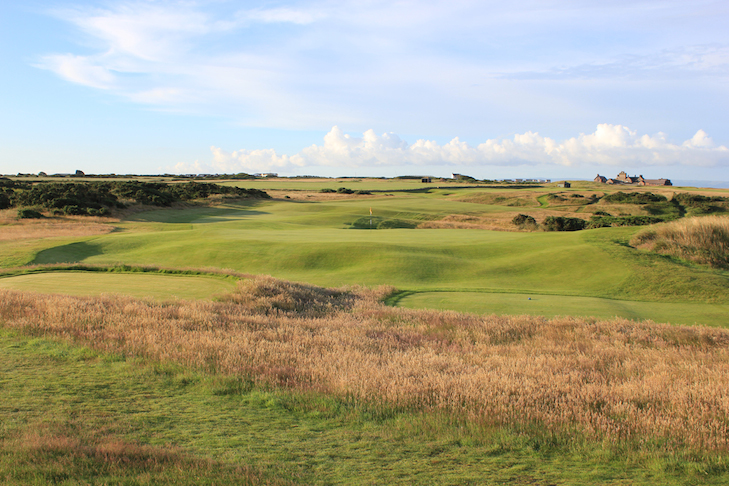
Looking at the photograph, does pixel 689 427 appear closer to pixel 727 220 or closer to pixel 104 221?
pixel 727 220

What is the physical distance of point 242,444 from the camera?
4926mm

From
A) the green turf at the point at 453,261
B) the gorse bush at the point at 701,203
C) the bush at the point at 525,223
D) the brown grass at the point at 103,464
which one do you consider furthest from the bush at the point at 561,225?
the brown grass at the point at 103,464

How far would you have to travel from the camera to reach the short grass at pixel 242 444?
4.21 m

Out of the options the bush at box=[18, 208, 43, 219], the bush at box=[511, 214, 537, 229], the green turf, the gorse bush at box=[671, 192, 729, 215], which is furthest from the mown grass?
the gorse bush at box=[671, 192, 729, 215]

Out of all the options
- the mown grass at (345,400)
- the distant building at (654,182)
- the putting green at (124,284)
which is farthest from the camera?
the distant building at (654,182)

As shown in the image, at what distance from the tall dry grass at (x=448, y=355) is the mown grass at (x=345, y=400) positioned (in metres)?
0.04

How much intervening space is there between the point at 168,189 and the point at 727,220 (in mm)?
73493

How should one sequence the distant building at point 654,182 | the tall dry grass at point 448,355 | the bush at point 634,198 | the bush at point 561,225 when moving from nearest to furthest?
the tall dry grass at point 448,355, the bush at point 561,225, the bush at point 634,198, the distant building at point 654,182

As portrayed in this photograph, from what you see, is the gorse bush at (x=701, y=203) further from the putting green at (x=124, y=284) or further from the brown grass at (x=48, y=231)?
the brown grass at (x=48, y=231)

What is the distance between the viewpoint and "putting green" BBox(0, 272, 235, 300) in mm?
12648

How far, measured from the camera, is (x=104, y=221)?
4094 centimetres

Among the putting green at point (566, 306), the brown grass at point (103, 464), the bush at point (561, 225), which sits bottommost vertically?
the putting green at point (566, 306)

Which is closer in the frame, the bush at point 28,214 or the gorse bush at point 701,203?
the bush at point 28,214

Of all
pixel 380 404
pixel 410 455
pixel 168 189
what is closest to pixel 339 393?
pixel 380 404
